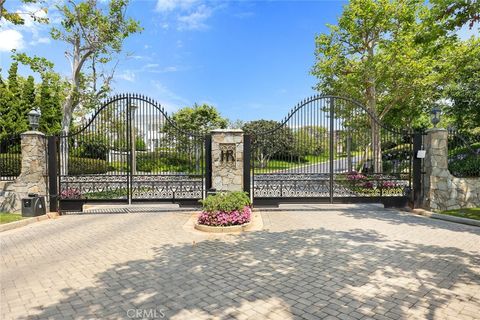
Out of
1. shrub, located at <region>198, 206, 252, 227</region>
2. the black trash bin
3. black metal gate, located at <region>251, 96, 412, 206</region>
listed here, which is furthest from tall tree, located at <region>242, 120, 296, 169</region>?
the black trash bin

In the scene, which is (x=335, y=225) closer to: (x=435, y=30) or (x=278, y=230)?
(x=278, y=230)

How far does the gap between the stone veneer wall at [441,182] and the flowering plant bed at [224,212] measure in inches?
251

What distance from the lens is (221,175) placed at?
959 cm

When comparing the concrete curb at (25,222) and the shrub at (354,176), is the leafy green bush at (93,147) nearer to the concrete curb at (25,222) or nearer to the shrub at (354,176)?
the concrete curb at (25,222)

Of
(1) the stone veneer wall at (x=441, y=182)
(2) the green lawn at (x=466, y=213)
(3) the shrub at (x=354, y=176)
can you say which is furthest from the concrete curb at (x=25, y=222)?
(2) the green lawn at (x=466, y=213)

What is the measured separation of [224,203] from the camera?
25.6 feet

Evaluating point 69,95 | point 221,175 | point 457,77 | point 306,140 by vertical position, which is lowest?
point 221,175

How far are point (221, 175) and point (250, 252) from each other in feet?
13.4

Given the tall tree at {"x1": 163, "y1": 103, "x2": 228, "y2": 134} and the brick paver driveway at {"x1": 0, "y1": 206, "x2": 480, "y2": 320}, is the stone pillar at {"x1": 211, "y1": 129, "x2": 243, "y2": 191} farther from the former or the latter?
the tall tree at {"x1": 163, "y1": 103, "x2": 228, "y2": 134}

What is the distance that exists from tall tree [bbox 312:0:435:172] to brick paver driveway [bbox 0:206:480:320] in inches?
320

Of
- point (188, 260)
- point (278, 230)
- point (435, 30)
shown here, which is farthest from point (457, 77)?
point (188, 260)

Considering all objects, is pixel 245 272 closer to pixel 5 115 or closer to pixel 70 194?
pixel 70 194

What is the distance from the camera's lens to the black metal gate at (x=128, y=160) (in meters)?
9.87

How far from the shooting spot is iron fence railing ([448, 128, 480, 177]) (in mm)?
10055
